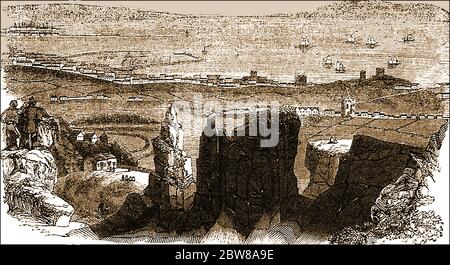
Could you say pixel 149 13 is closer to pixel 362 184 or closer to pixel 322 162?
pixel 322 162

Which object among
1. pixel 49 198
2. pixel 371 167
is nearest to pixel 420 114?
pixel 371 167

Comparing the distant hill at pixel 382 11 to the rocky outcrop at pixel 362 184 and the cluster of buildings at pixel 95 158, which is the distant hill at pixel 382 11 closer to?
the rocky outcrop at pixel 362 184

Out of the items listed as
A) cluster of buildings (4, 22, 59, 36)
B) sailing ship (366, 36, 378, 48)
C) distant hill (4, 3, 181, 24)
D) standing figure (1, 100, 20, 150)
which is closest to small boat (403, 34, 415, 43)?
sailing ship (366, 36, 378, 48)

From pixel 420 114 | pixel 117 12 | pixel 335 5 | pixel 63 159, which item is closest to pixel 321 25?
pixel 335 5

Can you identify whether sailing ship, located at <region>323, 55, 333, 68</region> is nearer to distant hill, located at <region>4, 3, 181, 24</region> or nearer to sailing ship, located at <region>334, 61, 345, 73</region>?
sailing ship, located at <region>334, 61, 345, 73</region>

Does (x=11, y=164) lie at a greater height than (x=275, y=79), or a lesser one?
lesser
